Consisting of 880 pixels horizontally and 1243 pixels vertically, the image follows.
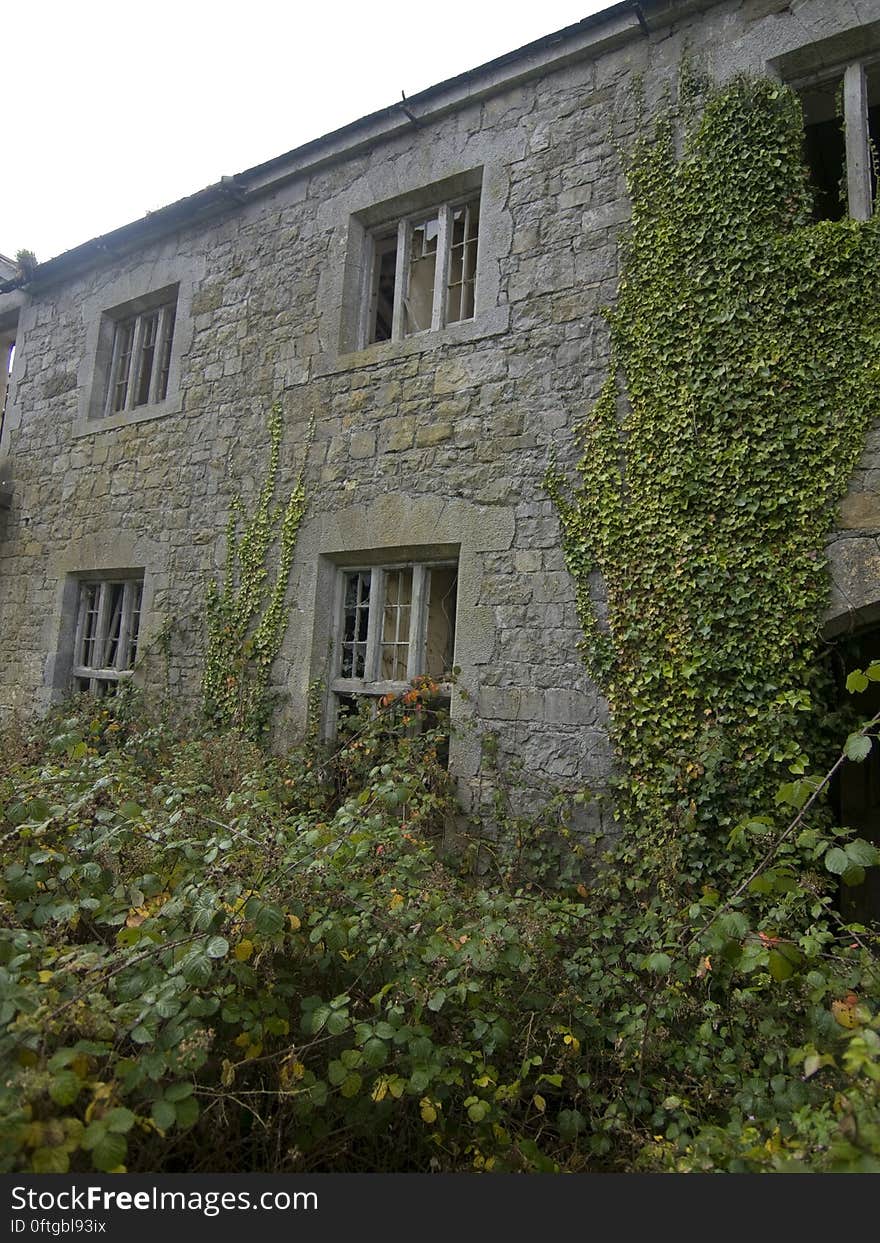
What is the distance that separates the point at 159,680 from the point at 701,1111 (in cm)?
535

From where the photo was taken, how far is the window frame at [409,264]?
216 inches

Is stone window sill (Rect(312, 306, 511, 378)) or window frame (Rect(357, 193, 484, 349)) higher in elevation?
window frame (Rect(357, 193, 484, 349))

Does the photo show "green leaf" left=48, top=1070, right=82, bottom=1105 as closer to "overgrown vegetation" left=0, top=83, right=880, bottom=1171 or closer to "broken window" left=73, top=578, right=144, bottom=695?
"overgrown vegetation" left=0, top=83, right=880, bottom=1171

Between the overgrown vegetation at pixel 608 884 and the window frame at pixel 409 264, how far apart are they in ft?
4.78

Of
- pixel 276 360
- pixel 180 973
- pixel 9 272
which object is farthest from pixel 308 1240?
pixel 9 272

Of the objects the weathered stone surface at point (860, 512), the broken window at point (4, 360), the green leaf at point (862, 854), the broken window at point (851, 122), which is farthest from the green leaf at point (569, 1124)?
the broken window at point (4, 360)

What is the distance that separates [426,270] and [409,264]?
0.17 meters

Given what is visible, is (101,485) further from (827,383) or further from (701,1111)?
(701,1111)

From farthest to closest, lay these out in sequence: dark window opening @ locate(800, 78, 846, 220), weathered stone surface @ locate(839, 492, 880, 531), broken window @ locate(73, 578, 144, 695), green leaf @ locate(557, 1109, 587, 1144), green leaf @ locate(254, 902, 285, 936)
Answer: broken window @ locate(73, 578, 144, 695) < dark window opening @ locate(800, 78, 846, 220) < weathered stone surface @ locate(839, 492, 880, 531) < green leaf @ locate(557, 1109, 587, 1144) < green leaf @ locate(254, 902, 285, 936)

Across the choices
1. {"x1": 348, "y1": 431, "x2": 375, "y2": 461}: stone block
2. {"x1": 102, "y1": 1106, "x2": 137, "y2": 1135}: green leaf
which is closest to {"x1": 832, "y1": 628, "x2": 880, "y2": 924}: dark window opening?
{"x1": 348, "y1": 431, "x2": 375, "y2": 461}: stone block

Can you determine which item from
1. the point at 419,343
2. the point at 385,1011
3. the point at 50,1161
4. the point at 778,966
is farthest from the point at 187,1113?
the point at 419,343

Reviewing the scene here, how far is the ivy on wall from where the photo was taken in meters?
Result: 3.80

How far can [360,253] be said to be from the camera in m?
6.10

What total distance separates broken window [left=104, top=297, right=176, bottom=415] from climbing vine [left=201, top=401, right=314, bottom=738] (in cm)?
209
